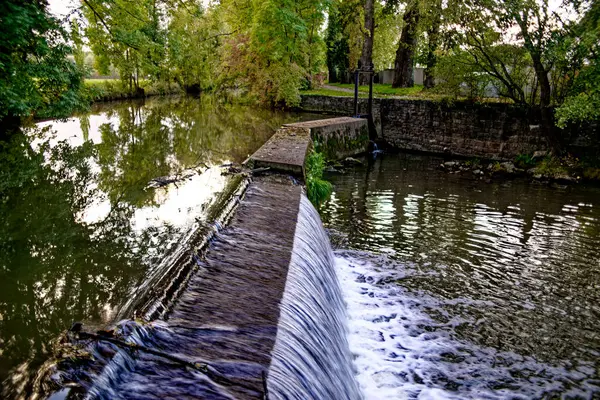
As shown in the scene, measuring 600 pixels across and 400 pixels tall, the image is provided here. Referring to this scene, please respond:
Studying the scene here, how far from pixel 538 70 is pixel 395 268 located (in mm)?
10598

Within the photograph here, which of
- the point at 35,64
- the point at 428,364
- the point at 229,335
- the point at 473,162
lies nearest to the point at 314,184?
the point at 428,364

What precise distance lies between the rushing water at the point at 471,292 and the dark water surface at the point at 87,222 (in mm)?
2533

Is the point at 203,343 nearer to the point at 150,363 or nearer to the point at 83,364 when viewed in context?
the point at 150,363

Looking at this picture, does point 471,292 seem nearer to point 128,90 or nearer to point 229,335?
point 229,335

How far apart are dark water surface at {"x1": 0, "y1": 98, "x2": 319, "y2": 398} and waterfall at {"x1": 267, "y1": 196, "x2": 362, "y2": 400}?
126cm

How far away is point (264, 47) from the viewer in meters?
26.3

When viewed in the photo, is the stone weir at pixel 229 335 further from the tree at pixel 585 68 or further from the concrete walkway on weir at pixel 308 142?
the tree at pixel 585 68

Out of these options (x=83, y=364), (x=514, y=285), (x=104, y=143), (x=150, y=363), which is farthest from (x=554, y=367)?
(x=104, y=143)

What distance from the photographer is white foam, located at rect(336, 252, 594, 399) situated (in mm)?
4496

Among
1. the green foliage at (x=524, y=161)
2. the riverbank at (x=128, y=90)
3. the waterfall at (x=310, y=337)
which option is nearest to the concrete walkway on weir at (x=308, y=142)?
the waterfall at (x=310, y=337)

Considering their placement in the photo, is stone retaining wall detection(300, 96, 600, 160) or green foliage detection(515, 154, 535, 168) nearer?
green foliage detection(515, 154, 535, 168)

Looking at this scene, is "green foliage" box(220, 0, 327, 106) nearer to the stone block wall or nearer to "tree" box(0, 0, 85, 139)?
the stone block wall

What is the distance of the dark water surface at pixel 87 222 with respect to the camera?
381 cm

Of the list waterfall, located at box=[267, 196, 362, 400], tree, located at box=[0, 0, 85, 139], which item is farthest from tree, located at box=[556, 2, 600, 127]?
tree, located at box=[0, 0, 85, 139]
